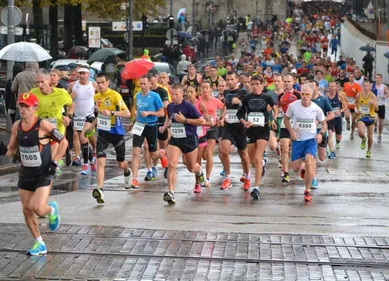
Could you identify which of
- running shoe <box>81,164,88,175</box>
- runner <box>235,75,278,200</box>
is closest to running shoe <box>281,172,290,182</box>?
runner <box>235,75,278,200</box>

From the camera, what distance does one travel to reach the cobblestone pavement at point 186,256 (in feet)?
38.8

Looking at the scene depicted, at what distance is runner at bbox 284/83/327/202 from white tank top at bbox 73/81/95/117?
4107 millimetres

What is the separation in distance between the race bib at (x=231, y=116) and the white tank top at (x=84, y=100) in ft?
8.66

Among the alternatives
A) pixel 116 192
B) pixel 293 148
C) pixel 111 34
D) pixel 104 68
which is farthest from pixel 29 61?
pixel 111 34

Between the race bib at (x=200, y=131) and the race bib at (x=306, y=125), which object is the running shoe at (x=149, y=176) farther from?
the race bib at (x=306, y=125)

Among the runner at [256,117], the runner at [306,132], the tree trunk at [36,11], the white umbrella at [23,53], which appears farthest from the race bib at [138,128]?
the tree trunk at [36,11]

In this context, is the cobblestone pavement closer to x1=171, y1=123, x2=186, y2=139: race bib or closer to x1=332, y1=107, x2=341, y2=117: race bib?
x1=171, y1=123, x2=186, y2=139: race bib

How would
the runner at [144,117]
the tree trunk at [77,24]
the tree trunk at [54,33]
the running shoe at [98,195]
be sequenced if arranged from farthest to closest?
1. the tree trunk at [77,24]
2. the tree trunk at [54,33]
3. the runner at [144,117]
4. the running shoe at [98,195]

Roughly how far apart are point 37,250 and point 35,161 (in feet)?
3.08

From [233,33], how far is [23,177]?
217 feet

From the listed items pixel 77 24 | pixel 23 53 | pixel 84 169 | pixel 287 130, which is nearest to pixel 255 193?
pixel 287 130

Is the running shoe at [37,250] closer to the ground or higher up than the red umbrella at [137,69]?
closer to the ground

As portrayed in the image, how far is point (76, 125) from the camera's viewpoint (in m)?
20.4

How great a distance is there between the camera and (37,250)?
12.7 metres
